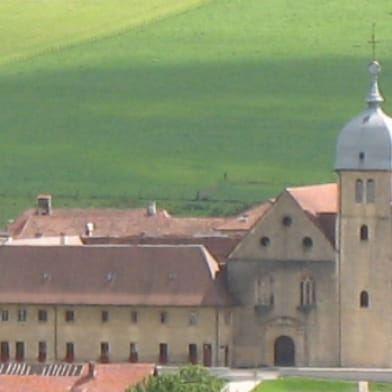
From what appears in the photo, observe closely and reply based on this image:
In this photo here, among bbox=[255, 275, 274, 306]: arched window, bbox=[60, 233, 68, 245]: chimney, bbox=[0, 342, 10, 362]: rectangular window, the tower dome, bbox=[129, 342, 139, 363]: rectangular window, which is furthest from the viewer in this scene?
bbox=[60, 233, 68, 245]: chimney

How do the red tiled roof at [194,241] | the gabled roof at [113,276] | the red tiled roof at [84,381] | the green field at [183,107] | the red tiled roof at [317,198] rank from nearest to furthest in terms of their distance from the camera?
the red tiled roof at [84,381] → the red tiled roof at [317,198] → the gabled roof at [113,276] → the red tiled roof at [194,241] → the green field at [183,107]

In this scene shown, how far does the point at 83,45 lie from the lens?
646 ft

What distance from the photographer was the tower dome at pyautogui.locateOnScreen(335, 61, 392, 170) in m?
115

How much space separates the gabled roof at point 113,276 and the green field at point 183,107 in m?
37.2

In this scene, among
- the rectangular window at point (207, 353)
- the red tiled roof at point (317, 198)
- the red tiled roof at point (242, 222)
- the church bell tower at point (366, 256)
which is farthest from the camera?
the red tiled roof at point (242, 222)

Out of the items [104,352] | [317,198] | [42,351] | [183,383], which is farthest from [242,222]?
[183,383]

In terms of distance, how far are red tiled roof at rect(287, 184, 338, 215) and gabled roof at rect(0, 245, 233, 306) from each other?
3439 millimetres

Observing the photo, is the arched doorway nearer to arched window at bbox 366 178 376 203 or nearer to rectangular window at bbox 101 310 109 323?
arched window at bbox 366 178 376 203

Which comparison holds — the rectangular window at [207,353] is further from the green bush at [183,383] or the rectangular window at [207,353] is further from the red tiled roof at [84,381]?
the green bush at [183,383]

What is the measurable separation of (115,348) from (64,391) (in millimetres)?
16910

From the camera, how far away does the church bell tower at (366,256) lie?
11519cm

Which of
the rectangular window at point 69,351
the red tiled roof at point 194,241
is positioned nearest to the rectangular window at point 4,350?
the rectangular window at point 69,351

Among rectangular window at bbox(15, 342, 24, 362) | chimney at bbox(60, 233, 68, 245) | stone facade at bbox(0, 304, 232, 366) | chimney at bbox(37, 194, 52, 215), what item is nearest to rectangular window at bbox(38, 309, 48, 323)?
stone facade at bbox(0, 304, 232, 366)

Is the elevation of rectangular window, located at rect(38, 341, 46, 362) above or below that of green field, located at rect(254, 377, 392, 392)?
above
